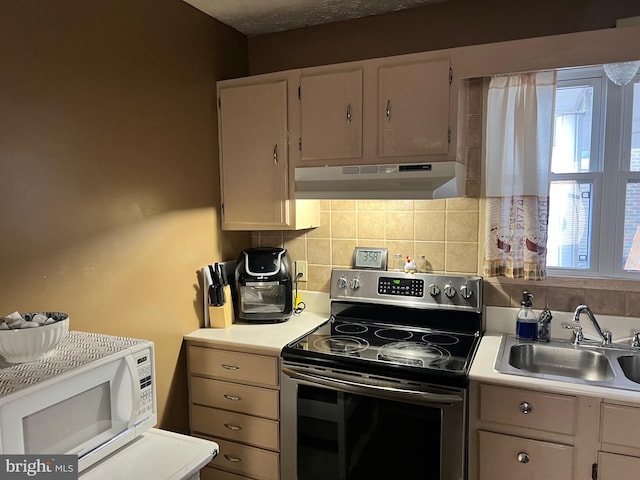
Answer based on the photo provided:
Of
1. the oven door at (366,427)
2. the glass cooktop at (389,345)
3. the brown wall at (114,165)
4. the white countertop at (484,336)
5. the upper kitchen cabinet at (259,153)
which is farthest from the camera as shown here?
the upper kitchen cabinet at (259,153)

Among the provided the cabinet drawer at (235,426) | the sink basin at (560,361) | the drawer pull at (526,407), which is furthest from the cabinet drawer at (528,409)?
the cabinet drawer at (235,426)

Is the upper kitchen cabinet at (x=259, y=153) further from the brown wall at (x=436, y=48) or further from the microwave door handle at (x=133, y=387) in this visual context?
the microwave door handle at (x=133, y=387)

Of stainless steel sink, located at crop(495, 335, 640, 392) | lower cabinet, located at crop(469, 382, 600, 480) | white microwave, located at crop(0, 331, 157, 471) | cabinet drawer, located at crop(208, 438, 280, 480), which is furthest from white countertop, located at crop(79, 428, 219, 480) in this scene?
stainless steel sink, located at crop(495, 335, 640, 392)

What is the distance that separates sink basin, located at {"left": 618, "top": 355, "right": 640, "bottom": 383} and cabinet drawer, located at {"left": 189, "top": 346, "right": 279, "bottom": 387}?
1.47m

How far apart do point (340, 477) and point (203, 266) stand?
121cm

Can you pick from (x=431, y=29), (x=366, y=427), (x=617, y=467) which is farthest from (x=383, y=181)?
(x=617, y=467)

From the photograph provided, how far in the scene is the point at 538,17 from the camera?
2.18 metres

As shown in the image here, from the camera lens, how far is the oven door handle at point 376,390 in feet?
5.98

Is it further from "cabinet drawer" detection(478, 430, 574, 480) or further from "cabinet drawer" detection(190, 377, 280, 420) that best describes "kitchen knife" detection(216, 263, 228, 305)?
"cabinet drawer" detection(478, 430, 574, 480)

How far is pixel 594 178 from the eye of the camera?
2229mm

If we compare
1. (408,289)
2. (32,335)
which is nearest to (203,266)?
(408,289)

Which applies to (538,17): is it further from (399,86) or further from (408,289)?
(408,289)

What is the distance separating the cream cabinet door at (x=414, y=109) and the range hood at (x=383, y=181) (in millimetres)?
78

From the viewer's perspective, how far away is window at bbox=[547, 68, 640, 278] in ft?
7.11
